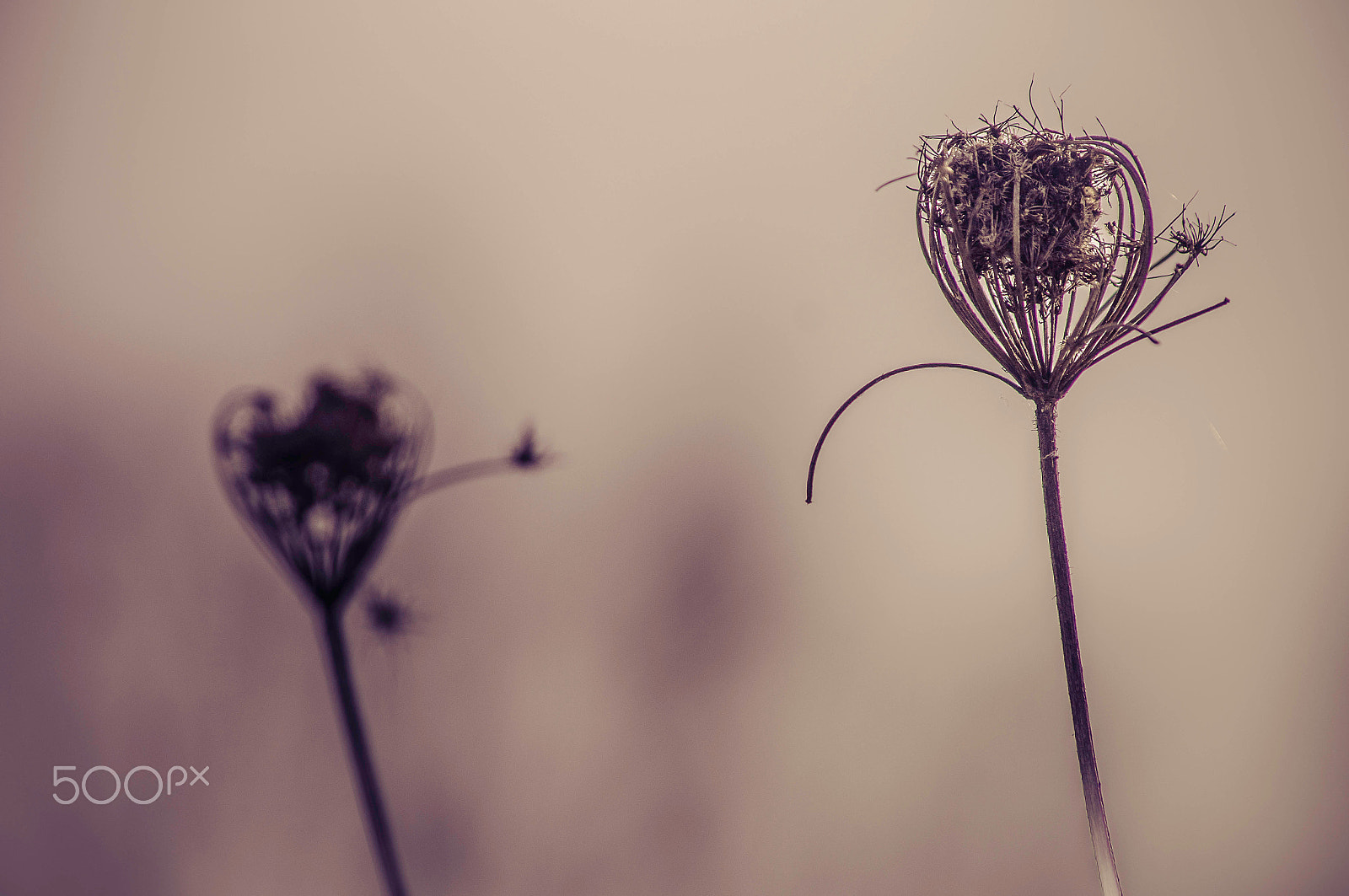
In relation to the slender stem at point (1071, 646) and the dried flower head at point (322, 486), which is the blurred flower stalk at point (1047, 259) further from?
the dried flower head at point (322, 486)

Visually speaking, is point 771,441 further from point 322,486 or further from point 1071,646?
point 322,486

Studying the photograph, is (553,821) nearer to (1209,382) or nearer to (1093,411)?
(1093,411)

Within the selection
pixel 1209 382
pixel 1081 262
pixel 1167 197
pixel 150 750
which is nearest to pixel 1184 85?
pixel 1167 197

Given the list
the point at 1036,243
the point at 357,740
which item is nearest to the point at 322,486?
the point at 357,740
